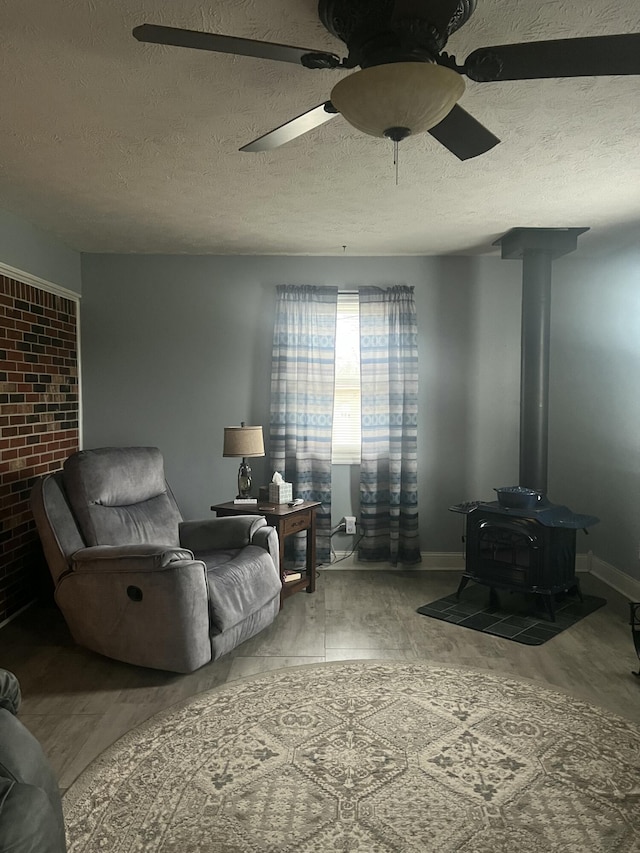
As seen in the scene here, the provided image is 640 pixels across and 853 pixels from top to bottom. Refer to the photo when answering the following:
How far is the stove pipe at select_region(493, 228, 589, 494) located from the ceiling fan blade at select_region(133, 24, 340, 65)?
298cm

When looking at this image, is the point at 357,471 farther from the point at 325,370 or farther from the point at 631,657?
the point at 631,657

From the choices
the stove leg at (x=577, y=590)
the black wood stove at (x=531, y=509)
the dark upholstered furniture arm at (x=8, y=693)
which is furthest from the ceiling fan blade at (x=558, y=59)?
the stove leg at (x=577, y=590)

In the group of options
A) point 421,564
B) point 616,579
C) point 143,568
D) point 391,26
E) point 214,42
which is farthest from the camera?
point 421,564

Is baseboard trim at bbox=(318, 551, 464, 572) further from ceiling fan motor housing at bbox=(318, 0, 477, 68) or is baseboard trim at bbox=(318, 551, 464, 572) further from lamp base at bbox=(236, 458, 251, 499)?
ceiling fan motor housing at bbox=(318, 0, 477, 68)

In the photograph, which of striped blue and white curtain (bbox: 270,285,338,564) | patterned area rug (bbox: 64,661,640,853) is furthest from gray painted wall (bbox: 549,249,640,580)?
patterned area rug (bbox: 64,661,640,853)

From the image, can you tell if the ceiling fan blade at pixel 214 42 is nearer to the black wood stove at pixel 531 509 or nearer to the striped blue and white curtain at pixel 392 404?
the black wood stove at pixel 531 509

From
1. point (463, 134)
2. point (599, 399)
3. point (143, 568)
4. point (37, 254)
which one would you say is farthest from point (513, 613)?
point (37, 254)

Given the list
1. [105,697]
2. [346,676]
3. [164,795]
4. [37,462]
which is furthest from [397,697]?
[37,462]

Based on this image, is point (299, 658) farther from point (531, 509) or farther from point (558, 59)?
point (558, 59)

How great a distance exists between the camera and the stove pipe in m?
4.36

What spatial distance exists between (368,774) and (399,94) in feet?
7.10

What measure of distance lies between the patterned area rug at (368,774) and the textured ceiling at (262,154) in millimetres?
2376

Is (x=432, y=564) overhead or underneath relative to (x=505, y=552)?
underneath

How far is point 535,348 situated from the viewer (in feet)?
14.3
